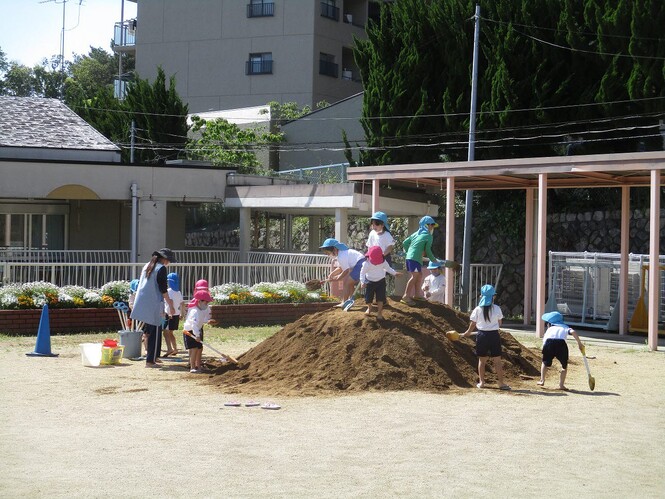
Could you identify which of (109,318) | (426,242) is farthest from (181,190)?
(426,242)

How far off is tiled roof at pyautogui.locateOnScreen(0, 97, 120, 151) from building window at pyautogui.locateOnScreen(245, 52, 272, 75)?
53.1 feet

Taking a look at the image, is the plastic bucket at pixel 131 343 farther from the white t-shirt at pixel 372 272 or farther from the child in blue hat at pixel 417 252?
the child in blue hat at pixel 417 252

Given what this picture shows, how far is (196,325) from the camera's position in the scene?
13.7 metres

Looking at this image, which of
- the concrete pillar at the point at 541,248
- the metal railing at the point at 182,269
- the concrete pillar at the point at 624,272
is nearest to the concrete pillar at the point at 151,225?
the metal railing at the point at 182,269

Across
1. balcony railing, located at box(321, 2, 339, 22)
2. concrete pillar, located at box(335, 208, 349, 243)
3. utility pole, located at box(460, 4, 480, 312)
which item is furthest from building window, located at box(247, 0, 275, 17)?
concrete pillar, located at box(335, 208, 349, 243)

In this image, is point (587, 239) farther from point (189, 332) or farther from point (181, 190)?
point (189, 332)

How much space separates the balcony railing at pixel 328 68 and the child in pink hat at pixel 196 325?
3756cm

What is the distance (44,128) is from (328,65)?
20563mm

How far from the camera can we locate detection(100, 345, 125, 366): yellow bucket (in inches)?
573

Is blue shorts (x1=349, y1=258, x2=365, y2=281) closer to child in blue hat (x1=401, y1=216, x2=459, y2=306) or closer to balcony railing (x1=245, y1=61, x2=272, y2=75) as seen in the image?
child in blue hat (x1=401, y1=216, x2=459, y2=306)

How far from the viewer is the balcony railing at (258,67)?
50350 millimetres

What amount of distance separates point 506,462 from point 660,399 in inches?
185

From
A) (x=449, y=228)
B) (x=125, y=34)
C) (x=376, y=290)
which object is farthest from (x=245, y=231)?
(x=125, y=34)

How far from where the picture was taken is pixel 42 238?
3181 centimetres
